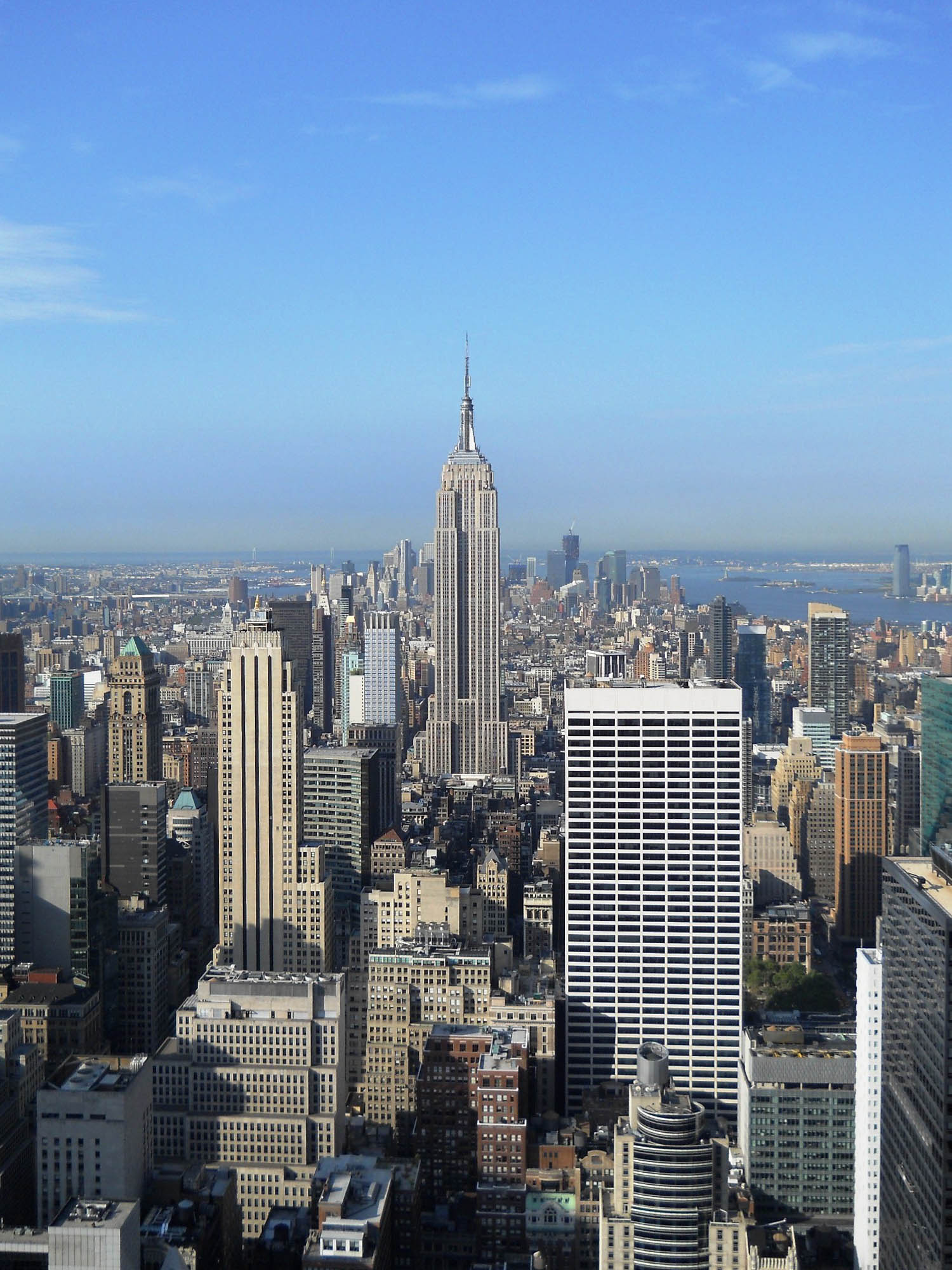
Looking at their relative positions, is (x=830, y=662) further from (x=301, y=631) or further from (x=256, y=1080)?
(x=256, y=1080)

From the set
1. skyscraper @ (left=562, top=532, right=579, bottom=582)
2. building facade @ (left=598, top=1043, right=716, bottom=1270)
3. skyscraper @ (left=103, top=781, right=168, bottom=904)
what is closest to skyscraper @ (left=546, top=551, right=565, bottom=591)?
skyscraper @ (left=562, top=532, right=579, bottom=582)

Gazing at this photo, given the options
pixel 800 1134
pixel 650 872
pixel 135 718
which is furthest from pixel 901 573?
pixel 135 718

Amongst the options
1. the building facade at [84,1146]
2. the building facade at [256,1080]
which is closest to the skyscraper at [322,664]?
the building facade at [256,1080]

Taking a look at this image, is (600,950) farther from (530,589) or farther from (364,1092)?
(530,589)

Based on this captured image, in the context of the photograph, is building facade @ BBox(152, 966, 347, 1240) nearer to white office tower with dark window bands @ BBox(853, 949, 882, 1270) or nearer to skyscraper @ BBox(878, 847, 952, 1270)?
white office tower with dark window bands @ BBox(853, 949, 882, 1270)

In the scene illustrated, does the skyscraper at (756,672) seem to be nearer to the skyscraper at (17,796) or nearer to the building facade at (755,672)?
the building facade at (755,672)

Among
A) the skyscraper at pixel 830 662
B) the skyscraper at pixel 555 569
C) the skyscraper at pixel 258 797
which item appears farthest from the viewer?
the skyscraper at pixel 555 569
